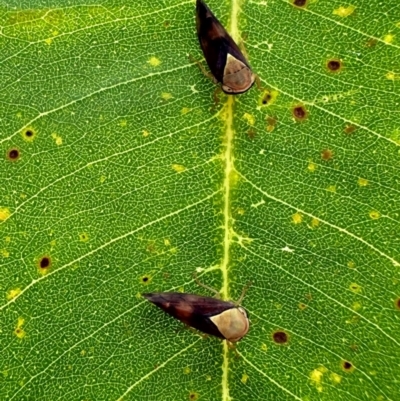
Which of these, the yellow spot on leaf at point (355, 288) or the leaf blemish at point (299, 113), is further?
the leaf blemish at point (299, 113)

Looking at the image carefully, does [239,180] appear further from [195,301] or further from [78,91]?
[78,91]

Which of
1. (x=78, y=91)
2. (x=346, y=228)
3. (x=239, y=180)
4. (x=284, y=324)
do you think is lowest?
(x=284, y=324)

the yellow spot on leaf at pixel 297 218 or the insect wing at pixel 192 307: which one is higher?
the yellow spot on leaf at pixel 297 218

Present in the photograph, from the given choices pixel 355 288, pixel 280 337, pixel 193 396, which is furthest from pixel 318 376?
pixel 193 396

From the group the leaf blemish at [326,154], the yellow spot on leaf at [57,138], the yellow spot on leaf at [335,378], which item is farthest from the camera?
the yellow spot on leaf at [57,138]

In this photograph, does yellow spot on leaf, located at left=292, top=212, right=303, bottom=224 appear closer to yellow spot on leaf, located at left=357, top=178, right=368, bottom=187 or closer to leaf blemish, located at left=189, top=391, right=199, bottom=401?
yellow spot on leaf, located at left=357, top=178, right=368, bottom=187

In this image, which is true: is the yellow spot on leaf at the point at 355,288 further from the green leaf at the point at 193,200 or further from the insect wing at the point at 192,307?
the insect wing at the point at 192,307

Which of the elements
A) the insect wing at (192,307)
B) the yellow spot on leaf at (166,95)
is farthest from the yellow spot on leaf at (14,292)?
the yellow spot on leaf at (166,95)

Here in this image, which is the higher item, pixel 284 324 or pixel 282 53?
pixel 282 53

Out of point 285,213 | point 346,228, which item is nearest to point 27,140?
point 285,213
